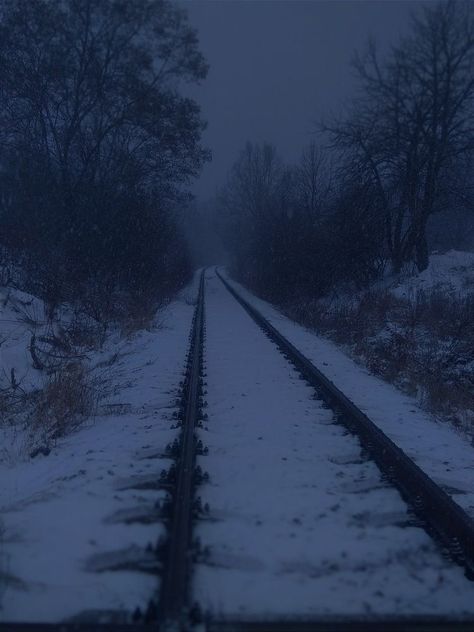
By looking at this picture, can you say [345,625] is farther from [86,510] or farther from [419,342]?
[419,342]

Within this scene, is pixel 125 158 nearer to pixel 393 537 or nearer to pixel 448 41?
pixel 448 41

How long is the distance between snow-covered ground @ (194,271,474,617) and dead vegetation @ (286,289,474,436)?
3.82 feet

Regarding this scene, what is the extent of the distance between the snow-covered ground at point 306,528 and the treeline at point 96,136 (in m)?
9.26

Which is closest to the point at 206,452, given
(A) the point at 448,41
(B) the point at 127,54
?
(B) the point at 127,54

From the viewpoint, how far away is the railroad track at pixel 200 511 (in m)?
2.77

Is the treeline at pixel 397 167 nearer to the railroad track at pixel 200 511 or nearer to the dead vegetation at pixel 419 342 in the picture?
the dead vegetation at pixel 419 342

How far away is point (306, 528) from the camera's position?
3754 mm

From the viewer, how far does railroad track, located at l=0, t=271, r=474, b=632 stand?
2.77m

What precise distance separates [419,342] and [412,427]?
215 inches

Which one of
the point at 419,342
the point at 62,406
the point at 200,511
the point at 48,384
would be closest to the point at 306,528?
the point at 200,511

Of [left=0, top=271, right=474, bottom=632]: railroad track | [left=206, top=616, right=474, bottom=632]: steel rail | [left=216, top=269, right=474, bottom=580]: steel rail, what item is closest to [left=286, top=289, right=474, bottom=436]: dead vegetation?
[left=216, top=269, right=474, bottom=580]: steel rail

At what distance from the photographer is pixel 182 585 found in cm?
292

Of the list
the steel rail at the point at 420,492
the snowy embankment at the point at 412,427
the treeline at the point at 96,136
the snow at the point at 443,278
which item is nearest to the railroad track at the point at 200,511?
the steel rail at the point at 420,492

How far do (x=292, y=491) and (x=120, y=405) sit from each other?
10.0 feet
